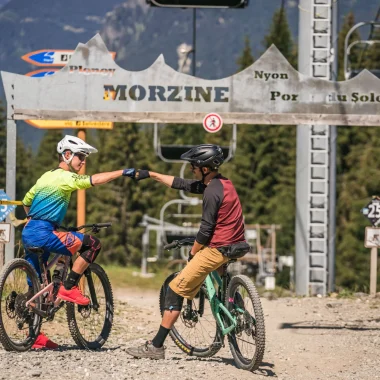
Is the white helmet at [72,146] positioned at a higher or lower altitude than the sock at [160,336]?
higher

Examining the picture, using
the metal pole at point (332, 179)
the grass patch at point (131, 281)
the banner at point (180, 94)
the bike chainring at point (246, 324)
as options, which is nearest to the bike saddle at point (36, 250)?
the bike chainring at point (246, 324)

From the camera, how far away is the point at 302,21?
18453 millimetres

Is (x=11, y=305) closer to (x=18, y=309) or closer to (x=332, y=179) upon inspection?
(x=18, y=309)

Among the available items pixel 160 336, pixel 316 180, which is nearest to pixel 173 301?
pixel 160 336

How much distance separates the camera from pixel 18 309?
883 cm

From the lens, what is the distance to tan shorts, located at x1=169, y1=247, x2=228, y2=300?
854cm

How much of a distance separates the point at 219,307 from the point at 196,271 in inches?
16.2

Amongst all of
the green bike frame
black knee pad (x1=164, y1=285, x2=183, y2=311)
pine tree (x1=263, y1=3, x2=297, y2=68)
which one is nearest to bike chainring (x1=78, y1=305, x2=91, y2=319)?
black knee pad (x1=164, y1=285, x2=183, y2=311)

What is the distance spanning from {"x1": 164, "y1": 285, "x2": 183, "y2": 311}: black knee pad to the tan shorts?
0.04 meters

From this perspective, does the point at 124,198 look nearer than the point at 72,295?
No

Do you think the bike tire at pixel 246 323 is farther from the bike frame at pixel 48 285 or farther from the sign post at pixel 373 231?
the sign post at pixel 373 231

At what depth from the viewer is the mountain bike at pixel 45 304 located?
8.77 meters

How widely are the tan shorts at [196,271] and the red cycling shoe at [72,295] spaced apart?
89 centimetres

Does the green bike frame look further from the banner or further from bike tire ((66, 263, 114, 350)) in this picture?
the banner
